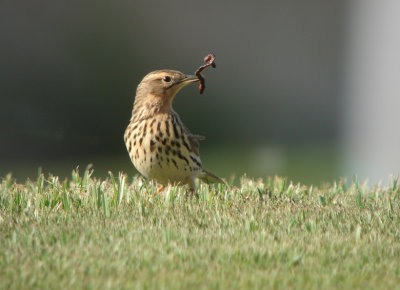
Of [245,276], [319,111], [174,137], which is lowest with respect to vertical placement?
[245,276]

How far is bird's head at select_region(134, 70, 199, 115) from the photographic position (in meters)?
6.54

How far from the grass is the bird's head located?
2.62 feet

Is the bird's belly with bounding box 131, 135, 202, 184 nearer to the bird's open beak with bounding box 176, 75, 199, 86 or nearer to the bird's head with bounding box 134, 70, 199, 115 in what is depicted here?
the bird's head with bounding box 134, 70, 199, 115

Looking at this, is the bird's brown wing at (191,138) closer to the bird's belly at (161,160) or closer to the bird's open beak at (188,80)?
the bird's belly at (161,160)

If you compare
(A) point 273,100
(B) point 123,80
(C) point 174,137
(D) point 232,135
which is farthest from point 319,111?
(C) point 174,137

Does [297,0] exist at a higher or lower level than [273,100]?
Answer: higher

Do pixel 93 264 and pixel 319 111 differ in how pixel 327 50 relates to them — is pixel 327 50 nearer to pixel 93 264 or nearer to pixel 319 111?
pixel 319 111

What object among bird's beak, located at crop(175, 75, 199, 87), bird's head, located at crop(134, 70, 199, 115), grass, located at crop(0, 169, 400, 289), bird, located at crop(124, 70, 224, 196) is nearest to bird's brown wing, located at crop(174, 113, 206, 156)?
bird, located at crop(124, 70, 224, 196)

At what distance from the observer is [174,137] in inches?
252

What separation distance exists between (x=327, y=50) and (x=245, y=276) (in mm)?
13567

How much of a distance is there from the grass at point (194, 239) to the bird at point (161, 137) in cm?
22

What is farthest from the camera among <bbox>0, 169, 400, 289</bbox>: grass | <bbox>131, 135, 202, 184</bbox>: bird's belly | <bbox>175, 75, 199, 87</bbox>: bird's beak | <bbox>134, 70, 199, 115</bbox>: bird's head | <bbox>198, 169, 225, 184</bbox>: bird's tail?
<bbox>198, 169, 225, 184</bbox>: bird's tail

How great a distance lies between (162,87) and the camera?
6.58 m

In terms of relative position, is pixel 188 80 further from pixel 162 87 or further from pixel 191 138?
pixel 191 138
